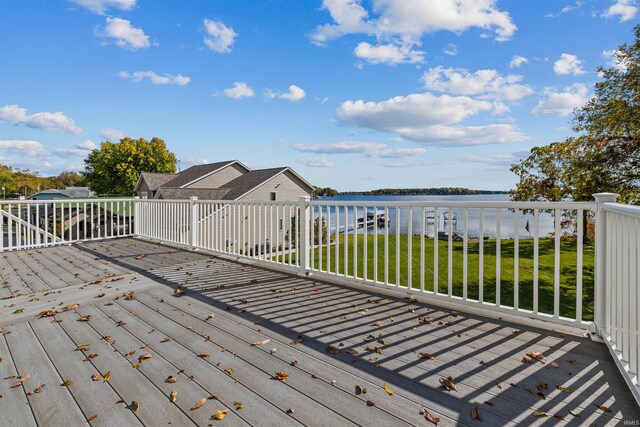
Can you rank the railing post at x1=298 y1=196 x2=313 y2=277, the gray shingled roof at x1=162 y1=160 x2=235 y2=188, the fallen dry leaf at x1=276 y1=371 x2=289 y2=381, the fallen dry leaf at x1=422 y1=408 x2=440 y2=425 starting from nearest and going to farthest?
the fallen dry leaf at x1=422 y1=408 x2=440 y2=425
the fallen dry leaf at x1=276 y1=371 x2=289 y2=381
the railing post at x1=298 y1=196 x2=313 y2=277
the gray shingled roof at x1=162 y1=160 x2=235 y2=188

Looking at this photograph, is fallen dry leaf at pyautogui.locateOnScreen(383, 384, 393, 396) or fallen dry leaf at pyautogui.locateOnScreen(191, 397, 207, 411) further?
fallen dry leaf at pyautogui.locateOnScreen(383, 384, 393, 396)

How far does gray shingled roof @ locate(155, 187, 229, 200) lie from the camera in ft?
64.3

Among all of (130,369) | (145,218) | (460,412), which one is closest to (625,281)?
(460,412)

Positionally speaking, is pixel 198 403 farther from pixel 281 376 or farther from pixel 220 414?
pixel 281 376

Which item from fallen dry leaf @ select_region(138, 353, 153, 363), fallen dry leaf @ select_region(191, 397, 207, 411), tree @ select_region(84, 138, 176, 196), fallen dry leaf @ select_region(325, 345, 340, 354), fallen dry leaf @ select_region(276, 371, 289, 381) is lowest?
fallen dry leaf @ select_region(191, 397, 207, 411)

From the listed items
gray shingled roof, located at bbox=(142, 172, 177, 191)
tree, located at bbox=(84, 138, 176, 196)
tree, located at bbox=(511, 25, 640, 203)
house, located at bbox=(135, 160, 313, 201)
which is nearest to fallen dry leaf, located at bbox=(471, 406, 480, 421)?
tree, located at bbox=(511, 25, 640, 203)

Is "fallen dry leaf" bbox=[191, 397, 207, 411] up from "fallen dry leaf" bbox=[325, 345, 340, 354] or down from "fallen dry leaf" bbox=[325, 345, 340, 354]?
down

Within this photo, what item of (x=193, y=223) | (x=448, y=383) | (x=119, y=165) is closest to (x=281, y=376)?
(x=448, y=383)

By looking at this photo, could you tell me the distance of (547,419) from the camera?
144 cm

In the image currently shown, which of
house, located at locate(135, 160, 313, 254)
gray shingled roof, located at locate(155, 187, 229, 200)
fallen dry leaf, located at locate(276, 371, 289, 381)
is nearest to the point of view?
fallen dry leaf, located at locate(276, 371, 289, 381)

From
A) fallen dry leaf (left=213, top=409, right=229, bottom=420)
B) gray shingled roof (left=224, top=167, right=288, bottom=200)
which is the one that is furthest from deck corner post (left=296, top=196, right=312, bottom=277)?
gray shingled roof (left=224, top=167, right=288, bottom=200)

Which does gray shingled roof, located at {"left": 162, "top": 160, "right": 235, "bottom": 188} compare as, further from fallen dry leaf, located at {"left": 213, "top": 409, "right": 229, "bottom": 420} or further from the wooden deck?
fallen dry leaf, located at {"left": 213, "top": 409, "right": 229, "bottom": 420}

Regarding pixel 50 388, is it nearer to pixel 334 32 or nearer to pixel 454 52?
pixel 334 32

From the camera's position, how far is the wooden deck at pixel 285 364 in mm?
1505
